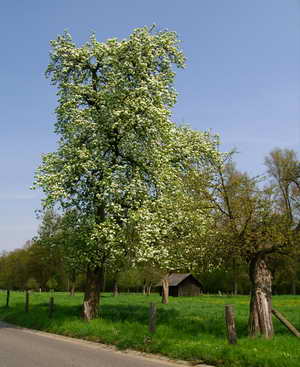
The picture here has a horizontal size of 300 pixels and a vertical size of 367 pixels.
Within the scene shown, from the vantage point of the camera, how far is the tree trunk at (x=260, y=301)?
49.3ft

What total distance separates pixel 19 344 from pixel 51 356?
143 inches

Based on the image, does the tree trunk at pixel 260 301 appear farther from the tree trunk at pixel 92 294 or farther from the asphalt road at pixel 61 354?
the tree trunk at pixel 92 294

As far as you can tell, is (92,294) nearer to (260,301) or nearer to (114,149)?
(114,149)

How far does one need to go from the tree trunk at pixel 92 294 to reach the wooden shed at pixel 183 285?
192 feet

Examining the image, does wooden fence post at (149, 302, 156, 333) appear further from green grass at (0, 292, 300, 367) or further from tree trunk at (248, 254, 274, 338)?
tree trunk at (248, 254, 274, 338)

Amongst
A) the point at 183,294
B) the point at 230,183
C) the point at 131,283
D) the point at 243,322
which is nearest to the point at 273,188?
the point at 230,183

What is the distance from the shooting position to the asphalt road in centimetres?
1316

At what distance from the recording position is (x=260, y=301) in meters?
15.4

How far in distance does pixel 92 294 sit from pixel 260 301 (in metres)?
10.8

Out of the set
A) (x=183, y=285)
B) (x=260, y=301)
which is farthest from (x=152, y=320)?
(x=183, y=285)

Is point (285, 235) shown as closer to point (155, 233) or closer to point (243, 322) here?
point (243, 322)

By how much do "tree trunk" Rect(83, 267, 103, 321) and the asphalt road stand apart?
2.53 metres

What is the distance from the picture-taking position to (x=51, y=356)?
1452 cm

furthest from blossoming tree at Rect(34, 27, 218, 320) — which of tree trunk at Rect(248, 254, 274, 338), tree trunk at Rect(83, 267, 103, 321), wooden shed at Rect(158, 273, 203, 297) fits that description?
wooden shed at Rect(158, 273, 203, 297)
